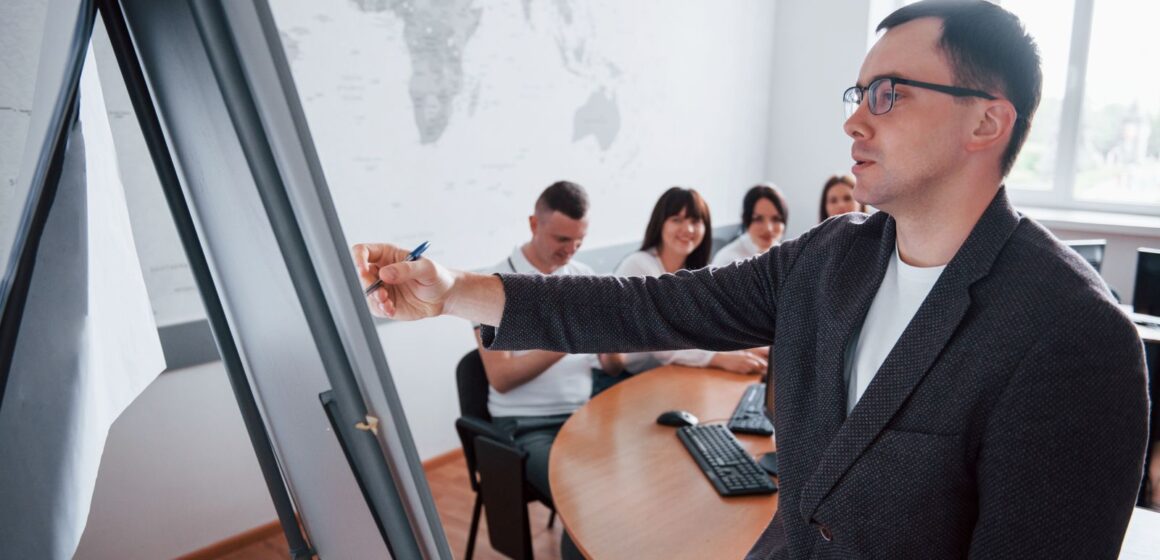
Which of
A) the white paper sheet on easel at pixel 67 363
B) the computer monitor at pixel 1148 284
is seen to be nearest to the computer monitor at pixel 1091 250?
the computer monitor at pixel 1148 284

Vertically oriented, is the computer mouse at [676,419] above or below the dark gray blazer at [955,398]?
below

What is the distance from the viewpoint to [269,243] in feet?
1.75

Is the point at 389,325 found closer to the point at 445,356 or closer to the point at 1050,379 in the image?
the point at 445,356

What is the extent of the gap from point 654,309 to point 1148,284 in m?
2.09

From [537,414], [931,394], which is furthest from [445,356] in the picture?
[931,394]

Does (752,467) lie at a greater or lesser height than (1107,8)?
lesser

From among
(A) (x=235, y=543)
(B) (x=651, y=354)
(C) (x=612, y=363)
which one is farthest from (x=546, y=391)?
(A) (x=235, y=543)

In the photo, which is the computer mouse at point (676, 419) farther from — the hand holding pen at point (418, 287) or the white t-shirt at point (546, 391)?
the hand holding pen at point (418, 287)

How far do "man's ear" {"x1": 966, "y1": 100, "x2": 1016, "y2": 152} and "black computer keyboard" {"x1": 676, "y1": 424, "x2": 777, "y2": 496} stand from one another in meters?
0.94

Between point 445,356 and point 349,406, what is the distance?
319cm

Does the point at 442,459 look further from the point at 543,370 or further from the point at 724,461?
the point at 724,461

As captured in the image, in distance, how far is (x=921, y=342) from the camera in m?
0.98

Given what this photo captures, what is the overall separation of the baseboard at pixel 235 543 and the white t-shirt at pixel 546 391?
1082 mm

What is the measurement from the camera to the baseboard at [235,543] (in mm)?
2826
